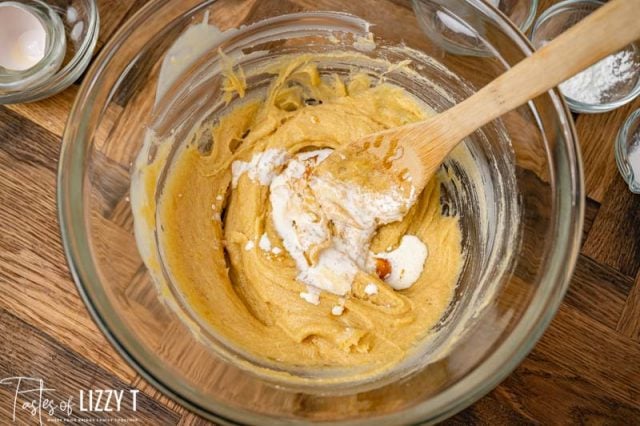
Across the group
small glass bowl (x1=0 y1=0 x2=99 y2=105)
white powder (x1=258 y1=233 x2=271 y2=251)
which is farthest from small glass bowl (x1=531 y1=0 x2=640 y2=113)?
small glass bowl (x1=0 y1=0 x2=99 y2=105)

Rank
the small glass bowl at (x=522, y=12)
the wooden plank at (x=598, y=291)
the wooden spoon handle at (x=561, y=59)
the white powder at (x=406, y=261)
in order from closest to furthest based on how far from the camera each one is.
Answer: the wooden spoon handle at (x=561, y=59), the white powder at (x=406, y=261), the wooden plank at (x=598, y=291), the small glass bowl at (x=522, y=12)

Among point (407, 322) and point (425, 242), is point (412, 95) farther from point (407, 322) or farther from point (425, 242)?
point (407, 322)

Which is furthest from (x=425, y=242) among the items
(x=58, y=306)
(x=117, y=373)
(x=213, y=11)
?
(x=58, y=306)

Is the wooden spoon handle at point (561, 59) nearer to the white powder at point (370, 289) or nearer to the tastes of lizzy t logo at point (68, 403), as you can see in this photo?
the white powder at point (370, 289)

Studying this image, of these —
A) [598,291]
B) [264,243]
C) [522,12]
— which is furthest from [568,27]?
[264,243]

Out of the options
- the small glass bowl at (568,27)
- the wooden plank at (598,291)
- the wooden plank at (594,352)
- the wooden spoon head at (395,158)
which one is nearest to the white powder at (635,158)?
the small glass bowl at (568,27)

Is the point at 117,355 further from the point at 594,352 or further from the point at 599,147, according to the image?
the point at 599,147

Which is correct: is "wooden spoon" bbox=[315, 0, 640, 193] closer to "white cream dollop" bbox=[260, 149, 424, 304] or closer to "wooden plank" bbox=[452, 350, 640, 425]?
"white cream dollop" bbox=[260, 149, 424, 304]
